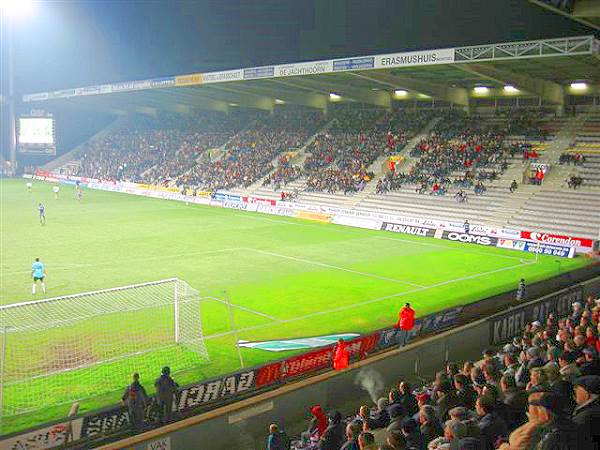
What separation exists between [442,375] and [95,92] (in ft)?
202

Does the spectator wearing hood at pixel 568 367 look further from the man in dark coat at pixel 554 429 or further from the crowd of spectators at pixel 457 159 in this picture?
the crowd of spectators at pixel 457 159

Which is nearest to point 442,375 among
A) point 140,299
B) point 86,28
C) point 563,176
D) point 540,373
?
point 540,373

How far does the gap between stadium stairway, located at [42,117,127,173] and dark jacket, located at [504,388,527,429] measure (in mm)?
83258

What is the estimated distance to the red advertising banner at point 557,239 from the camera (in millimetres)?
30823

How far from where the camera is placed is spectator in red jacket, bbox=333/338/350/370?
13.1m

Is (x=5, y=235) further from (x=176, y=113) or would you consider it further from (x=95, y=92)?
(x=176, y=113)

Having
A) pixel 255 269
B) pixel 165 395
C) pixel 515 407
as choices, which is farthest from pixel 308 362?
pixel 255 269

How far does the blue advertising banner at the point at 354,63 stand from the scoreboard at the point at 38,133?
128 ft

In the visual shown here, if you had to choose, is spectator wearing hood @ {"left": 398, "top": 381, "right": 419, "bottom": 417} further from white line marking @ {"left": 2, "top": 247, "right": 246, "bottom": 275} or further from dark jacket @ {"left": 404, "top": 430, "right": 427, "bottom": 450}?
white line marking @ {"left": 2, "top": 247, "right": 246, "bottom": 275}

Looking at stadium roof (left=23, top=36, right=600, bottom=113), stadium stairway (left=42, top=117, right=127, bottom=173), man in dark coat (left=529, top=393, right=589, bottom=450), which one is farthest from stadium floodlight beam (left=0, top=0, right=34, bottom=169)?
man in dark coat (left=529, top=393, right=589, bottom=450)

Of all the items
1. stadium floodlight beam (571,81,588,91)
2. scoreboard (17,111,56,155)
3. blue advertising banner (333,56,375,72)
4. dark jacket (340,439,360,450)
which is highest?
blue advertising banner (333,56,375,72)

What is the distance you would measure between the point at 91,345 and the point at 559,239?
25.5 m

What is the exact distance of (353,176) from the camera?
4859 centimetres

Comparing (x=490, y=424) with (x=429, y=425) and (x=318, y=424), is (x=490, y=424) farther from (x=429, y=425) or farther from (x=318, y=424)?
(x=318, y=424)
